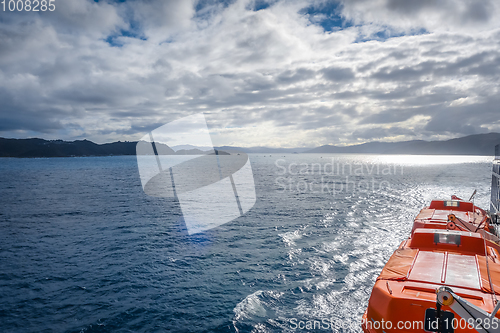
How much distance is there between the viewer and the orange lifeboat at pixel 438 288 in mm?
9172

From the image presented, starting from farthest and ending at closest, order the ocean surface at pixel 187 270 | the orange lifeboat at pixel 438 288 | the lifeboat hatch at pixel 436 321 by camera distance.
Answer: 1. the ocean surface at pixel 187 270
2. the lifeboat hatch at pixel 436 321
3. the orange lifeboat at pixel 438 288

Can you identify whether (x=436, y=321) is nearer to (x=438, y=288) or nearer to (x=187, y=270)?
(x=438, y=288)

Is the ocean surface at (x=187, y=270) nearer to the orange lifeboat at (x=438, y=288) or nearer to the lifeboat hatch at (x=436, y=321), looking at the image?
the orange lifeboat at (x=438, y=288)

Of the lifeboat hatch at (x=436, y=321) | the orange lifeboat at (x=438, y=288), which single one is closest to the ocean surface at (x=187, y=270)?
the orange lifeboat at (x=438, y=288)

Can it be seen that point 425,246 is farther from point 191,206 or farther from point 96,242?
point 191,206

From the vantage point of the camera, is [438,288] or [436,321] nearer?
[436,321]

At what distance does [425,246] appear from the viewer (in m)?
16.2

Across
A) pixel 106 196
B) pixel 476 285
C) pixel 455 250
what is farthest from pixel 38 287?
pixel 106 196

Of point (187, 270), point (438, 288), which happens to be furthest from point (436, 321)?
point (187, 270)

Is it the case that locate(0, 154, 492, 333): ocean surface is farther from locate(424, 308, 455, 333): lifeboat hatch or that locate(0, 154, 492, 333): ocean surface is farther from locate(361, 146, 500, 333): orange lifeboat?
locate(424, 308, 455, 333): lifeboat hatch

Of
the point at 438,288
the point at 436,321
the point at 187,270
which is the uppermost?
the point at 438,288

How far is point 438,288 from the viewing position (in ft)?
33.8

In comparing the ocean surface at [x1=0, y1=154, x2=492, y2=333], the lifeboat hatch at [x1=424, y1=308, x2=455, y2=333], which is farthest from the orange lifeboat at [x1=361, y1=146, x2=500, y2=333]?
the ocean surface at [x1=0, y1=154, x2=492, y2=333]

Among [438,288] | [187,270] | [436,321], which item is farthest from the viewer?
[187,270]
